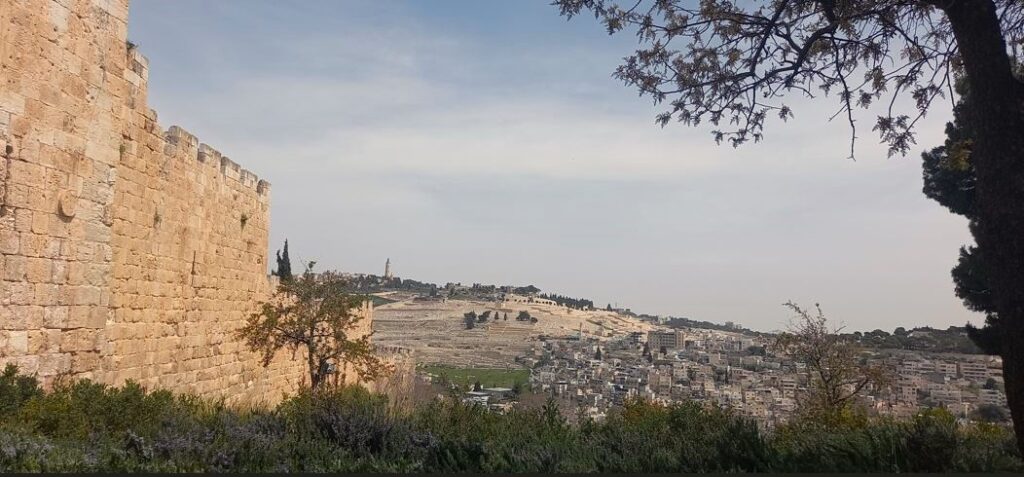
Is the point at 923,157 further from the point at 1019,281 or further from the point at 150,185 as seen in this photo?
the point at 150,185

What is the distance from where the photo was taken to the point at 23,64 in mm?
6453

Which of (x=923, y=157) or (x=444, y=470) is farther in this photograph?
(x=923, y=157)

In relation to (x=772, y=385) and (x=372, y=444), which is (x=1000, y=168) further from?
(x=772, y=385)

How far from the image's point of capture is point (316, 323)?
15383mm

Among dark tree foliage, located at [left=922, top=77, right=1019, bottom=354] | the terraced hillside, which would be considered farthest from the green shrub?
the terraced hillside

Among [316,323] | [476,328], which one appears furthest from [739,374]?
[476,328]

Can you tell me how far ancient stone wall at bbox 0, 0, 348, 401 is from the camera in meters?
6.44

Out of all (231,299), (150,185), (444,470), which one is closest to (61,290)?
(150,185)

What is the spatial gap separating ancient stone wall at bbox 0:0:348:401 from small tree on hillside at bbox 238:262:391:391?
7.97 feet

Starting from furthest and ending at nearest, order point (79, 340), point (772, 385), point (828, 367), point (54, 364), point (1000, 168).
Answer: point (772, 385) < point (828, 367) < point (79, 340) < point (54, 364) < point (1000, 168)

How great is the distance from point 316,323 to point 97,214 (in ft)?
26.9

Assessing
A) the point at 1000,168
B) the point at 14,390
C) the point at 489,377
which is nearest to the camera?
the point at 1000,168

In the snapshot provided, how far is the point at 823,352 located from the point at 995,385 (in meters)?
7.14

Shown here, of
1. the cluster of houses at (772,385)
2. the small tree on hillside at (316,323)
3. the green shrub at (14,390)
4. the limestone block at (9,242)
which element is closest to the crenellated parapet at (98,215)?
the limestone block at (9,242)
